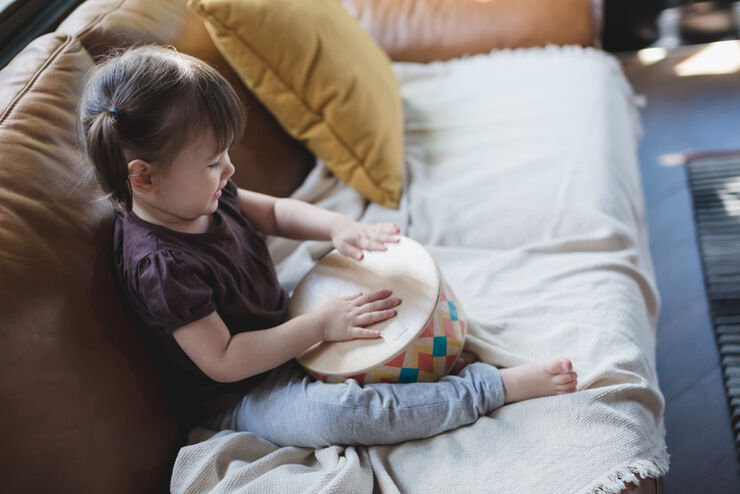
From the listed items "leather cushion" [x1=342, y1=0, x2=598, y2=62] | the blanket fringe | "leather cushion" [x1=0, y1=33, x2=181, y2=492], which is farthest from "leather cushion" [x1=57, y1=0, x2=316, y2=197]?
the blanket fringe

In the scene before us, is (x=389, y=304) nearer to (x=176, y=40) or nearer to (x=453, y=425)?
(x=453, y=425)

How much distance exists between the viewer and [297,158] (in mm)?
1576

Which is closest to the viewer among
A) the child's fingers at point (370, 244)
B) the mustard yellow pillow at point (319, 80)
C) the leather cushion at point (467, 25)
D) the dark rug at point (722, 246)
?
the child's fingers at point (370, 244)

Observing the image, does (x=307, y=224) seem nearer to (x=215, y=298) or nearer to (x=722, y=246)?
(x=215, y=298)

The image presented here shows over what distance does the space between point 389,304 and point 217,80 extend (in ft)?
1.46

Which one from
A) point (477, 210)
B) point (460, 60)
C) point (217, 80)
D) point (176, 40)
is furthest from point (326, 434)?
point (460, 60)

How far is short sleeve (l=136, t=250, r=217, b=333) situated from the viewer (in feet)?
3.14

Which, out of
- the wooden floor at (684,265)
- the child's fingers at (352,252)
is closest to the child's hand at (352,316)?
the child's fingers at (352,252)

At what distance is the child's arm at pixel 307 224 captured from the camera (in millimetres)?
1215

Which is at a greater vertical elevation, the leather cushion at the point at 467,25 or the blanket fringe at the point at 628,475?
the leather cushion at the point at 467,25

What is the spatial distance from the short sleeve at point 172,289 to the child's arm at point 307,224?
11.8 inches

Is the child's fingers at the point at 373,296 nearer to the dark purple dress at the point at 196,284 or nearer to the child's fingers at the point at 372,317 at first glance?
the child's fingers at the point at 372,317

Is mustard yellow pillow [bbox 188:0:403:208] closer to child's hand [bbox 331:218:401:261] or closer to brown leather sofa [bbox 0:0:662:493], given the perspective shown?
brown leather sofa [bbox 0:0:662:493]

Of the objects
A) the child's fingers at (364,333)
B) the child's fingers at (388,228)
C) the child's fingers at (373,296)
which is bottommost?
the child's fingers at (364,333)
